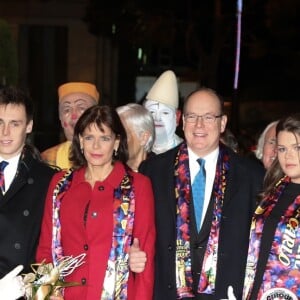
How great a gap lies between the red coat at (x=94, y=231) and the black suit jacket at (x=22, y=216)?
0.21 ft

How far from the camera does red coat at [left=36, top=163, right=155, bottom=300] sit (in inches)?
116

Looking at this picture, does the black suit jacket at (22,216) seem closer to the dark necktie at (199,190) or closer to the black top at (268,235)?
the dark necktie at (199,190)

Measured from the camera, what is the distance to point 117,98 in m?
14.3

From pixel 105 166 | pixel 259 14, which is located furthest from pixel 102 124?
pixel 259 14

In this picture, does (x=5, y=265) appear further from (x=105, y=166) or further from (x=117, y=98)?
(x=117, y=98)

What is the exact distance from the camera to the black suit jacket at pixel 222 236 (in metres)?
3.07

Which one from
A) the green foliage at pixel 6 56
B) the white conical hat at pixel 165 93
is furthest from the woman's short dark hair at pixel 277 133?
the green foliage at pixel 6 56

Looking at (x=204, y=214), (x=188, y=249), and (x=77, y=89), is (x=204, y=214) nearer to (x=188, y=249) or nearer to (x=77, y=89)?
(x=188, y=249)

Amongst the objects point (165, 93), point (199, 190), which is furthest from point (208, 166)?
point (165, 93)

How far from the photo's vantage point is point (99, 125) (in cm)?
306

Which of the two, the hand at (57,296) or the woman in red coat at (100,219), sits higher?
the woman in red coat at (100,219)

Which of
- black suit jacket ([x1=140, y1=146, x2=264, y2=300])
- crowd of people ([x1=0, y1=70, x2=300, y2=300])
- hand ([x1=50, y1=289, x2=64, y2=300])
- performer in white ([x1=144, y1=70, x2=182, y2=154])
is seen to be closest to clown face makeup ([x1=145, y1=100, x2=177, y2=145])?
performer in white ([x1=144, y1=70, x2=182, y2=154])

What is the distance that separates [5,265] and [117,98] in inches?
449

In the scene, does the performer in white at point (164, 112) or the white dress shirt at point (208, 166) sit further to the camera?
the performer in white at point (164, 112)
